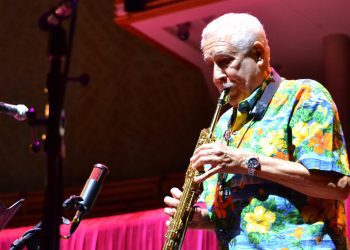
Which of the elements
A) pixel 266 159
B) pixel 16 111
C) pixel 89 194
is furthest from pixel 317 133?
pixel 16 111

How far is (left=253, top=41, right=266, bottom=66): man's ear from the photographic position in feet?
7.11

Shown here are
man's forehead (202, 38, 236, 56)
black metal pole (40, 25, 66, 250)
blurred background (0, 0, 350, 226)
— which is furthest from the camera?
blurred background (0, 0, 350, 226)

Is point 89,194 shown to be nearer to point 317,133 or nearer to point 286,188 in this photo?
point 286,188

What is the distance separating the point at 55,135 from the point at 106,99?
6212 mm

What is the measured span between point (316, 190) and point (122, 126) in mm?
5857

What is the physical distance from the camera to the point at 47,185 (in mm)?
1489

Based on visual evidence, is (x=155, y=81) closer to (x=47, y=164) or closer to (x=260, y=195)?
(x=260, y=195)

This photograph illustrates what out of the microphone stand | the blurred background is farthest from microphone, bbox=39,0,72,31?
the blurred background

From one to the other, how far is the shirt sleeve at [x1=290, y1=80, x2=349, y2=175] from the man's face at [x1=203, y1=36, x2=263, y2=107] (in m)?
0.17

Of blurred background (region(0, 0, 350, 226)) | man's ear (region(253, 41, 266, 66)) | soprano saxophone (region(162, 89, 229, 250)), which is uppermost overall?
man's ear (region(253, 41, 266, 66))

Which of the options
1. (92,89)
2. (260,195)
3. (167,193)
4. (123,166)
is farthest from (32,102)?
(260,195)

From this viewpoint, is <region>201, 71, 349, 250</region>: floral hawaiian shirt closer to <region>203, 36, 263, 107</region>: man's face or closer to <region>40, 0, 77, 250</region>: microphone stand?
<region>203, 36, 263, 107</region>: man's face

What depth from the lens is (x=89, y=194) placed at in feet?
7.44

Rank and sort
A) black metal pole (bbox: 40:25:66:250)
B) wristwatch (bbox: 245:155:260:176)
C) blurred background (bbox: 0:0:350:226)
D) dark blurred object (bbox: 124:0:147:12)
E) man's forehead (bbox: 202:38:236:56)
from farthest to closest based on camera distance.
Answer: blurred background (bbox: 0:0:350:226), dark blurred object (bbox: 124:0:147:12), man's forehead (bbox: 202:38:236:56), wristwatch (bbox: 245:155:260:176), black metal pole (bbox: 40:25:66:250)
